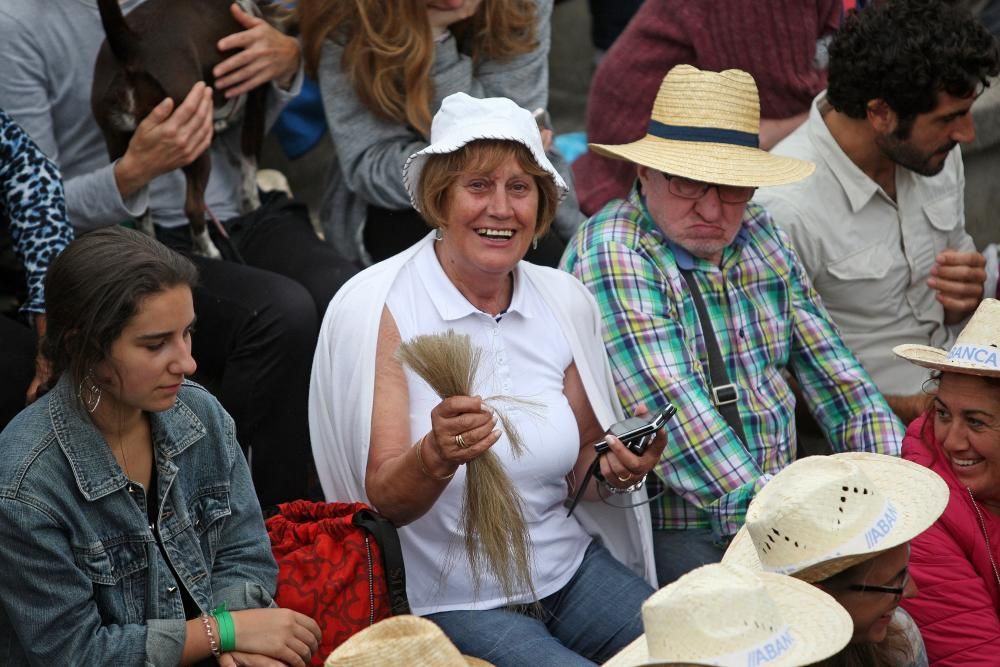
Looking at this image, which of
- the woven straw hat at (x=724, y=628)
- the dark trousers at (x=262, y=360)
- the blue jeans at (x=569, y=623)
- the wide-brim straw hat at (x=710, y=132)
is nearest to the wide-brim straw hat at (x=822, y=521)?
the woven straw hat at (x=724, y=628)

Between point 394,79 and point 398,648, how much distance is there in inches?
96.2

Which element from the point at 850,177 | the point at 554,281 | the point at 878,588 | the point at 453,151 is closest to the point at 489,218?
the point at 453,151

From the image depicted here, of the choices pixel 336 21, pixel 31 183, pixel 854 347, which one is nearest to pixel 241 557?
pixel 31 183

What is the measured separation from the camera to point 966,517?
10.4 feet

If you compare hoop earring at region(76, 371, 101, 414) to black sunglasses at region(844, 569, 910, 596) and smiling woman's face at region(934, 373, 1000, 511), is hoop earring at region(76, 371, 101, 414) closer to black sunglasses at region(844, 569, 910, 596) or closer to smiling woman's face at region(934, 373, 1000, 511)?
black sunglasses at region(844, 569, 910, 596)

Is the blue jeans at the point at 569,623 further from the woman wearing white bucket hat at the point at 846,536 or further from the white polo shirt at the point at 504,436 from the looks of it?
the woman wearing white bucket hat at the point at 846,536

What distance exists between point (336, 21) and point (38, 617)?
7.34 feet

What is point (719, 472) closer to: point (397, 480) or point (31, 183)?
point (397, 480)

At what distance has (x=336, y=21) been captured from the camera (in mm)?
4176

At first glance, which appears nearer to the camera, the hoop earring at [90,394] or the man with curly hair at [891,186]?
the hoop earring at [90,394]

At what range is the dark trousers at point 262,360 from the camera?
3.81 m

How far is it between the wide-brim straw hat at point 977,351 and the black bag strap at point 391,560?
133 cm

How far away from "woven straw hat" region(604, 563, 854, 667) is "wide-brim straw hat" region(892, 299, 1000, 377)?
1.08 metres

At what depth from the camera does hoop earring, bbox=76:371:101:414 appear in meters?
2.68
